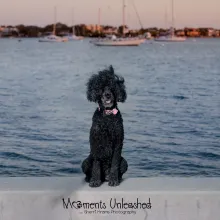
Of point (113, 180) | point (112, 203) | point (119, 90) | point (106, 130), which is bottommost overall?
point (112, 203)

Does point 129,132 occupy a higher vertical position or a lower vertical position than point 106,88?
lower

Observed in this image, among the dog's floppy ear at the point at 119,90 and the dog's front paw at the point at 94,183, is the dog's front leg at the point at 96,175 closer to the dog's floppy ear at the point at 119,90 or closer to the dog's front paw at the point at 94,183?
the dog's front paw at the point at 94,183

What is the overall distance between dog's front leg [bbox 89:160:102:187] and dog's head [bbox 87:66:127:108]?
0.42 meters

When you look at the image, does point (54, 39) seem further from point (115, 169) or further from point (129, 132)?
point (115, 169)

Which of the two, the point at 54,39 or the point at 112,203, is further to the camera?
the point at 54,39

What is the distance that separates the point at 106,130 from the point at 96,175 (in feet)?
1.06

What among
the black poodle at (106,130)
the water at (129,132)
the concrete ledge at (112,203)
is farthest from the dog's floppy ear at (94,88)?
the water at (129,132)

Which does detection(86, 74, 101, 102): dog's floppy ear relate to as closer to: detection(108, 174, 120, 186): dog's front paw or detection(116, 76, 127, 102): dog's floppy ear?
detection(116, 76, 127, 102): dog's floppy ear

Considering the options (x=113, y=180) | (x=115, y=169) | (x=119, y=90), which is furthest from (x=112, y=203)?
(x=119, y=90)

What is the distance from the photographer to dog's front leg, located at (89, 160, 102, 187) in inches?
179

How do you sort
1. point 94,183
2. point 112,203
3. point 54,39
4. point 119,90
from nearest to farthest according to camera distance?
point 112,203, point 94,183, point 119,90, point 54,39

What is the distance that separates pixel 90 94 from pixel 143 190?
2.66ft

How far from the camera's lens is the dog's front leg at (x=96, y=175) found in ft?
14.9

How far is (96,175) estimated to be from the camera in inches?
180
